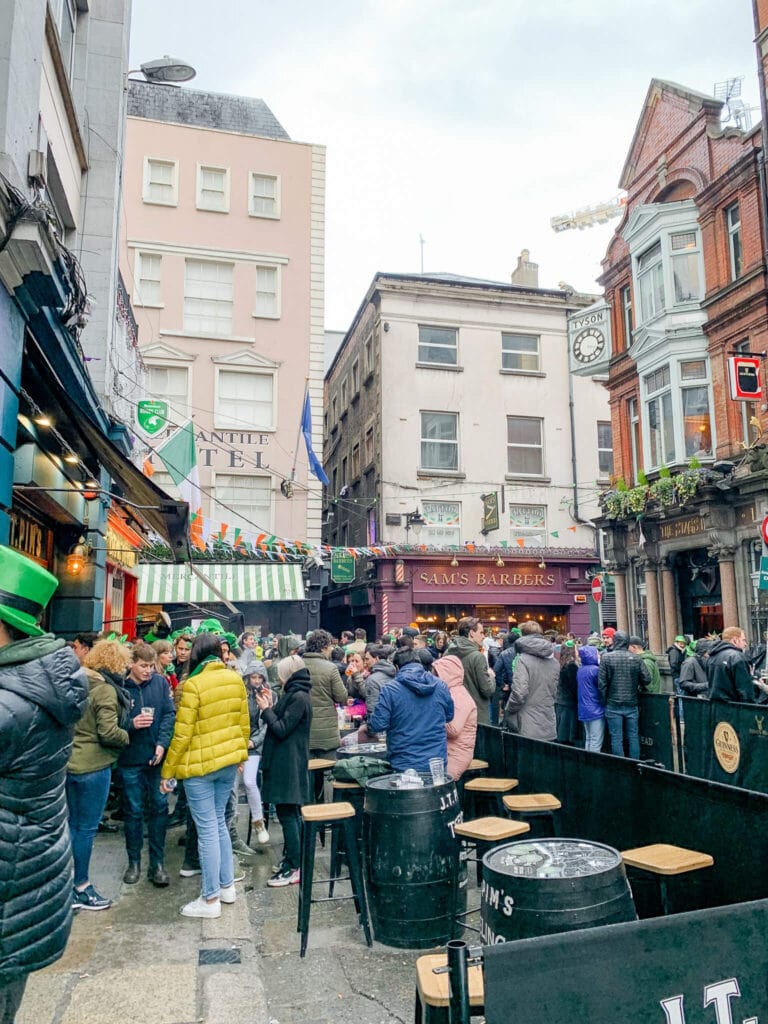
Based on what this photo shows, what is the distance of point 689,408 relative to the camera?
1970cm

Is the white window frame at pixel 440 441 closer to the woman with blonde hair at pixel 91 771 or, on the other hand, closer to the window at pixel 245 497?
the window at pixel 245 497

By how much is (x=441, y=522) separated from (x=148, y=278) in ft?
41.5

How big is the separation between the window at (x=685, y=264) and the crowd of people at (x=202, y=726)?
11.6 meters

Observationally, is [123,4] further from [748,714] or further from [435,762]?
[748,714]

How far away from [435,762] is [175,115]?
26.9m

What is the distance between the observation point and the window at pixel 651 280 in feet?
67.2

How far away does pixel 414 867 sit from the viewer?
5023 millimetres

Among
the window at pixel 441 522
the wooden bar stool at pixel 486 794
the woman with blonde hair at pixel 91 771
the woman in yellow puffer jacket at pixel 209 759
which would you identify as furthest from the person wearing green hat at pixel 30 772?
the window at pixel 441 522

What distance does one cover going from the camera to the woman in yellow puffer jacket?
5.62 m

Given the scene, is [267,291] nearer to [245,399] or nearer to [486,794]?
[245,399]

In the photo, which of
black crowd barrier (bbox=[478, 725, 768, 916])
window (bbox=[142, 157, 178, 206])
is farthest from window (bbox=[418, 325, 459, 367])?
black crowd barrier (bbox=[478, 725, 768, 916])

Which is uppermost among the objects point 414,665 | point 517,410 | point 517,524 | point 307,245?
point 307,245

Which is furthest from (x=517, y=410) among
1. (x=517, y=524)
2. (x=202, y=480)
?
(x=202, y=480)

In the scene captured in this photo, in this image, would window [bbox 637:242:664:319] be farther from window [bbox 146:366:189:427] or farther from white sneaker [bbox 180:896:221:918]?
white sneaker [bbox 180:896:221:918]
